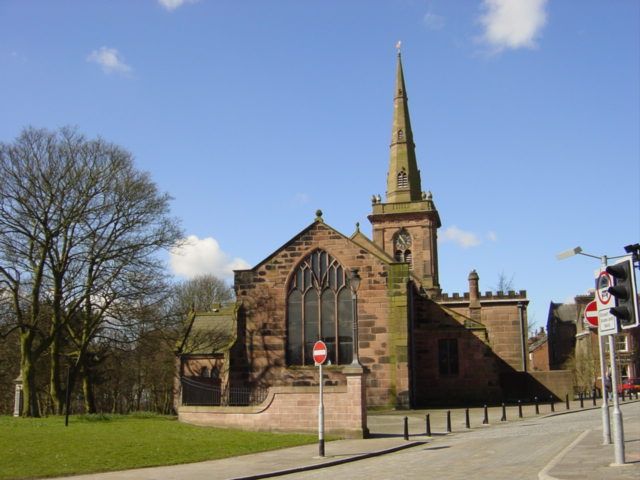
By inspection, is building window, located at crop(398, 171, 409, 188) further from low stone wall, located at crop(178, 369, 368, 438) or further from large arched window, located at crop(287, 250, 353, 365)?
low stone wall, located at crop(178, 369, 368, 438)

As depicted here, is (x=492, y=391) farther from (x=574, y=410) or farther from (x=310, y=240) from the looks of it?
(x=310, y=240)

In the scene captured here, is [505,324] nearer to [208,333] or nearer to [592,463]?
[208,333]

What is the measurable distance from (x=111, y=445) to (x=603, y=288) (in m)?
12.9

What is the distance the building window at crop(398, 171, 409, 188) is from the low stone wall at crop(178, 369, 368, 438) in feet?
138

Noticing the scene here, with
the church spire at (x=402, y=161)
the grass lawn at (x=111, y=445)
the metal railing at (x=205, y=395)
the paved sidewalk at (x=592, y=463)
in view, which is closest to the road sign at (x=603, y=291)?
the paved sidewalk at (x=592, y=463)

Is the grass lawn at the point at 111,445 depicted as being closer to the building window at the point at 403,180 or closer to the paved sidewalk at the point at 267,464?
the paved sidewalk at the point at 267,464

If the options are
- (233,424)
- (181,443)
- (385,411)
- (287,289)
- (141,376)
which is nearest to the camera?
(181,443)

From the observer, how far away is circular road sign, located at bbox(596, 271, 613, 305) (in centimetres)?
1298

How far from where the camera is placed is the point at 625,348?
68.9 m

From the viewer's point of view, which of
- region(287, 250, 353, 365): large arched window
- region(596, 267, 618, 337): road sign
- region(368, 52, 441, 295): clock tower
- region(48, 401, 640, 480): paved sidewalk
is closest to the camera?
region(48, 401, 640, 480): paved sidewalk

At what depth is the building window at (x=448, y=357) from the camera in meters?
39.2

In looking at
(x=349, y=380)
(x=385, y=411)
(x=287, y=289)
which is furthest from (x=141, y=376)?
(x=349, y=380)

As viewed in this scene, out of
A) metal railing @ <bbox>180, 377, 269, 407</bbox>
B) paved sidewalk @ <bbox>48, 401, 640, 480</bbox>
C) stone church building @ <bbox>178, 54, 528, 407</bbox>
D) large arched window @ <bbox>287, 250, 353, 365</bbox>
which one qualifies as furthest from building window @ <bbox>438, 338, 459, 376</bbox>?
paved sidewalk @ <bbox>48, 401, 640, 480</bbox>

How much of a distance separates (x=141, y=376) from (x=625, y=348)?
4738 centimetres
